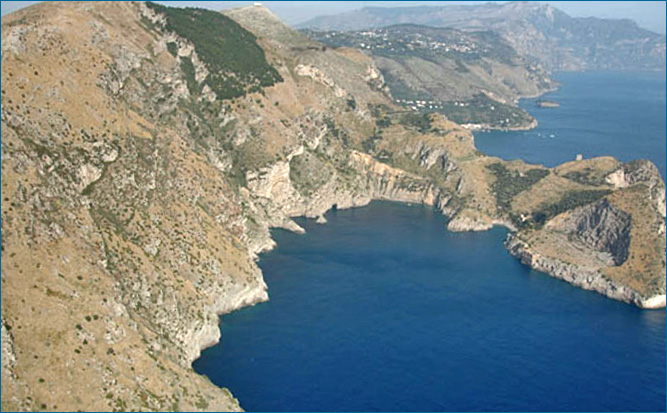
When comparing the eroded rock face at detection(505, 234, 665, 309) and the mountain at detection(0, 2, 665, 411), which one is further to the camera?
the eroded rock face at detection(505, 234, 665, 309)

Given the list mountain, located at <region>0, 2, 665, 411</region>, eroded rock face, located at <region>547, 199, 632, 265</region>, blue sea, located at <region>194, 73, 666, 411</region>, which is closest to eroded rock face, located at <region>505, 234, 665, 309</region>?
mountain, located at <region>0, 2, 665, 411</region>

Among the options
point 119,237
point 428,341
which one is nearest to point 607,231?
point 428,341

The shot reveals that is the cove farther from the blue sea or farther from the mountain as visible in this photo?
the mountain

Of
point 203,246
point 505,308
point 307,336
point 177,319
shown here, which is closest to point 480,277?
point 505,308

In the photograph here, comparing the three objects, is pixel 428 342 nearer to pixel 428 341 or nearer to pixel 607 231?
pixel 428 341

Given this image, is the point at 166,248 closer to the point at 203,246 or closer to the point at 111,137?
the point at 203,246

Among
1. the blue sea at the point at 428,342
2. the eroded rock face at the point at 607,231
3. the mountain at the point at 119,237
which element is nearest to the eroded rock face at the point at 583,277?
the mountain at the point at 119,237
